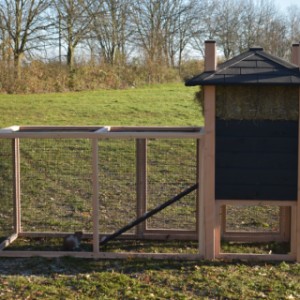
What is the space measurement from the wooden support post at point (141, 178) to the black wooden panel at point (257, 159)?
143 cm

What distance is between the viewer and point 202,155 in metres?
6.73

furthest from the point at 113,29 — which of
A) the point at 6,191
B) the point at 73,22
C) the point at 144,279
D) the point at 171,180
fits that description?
the point at 144,279

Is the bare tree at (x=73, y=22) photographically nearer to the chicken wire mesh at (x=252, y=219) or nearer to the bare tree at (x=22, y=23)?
the bare tree at (x=22, y=23)

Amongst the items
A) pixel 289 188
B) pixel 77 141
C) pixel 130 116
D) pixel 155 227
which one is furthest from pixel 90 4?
pixel 289 188

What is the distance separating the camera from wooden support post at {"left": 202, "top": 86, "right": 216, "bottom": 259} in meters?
6.55

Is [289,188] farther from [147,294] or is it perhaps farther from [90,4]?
[90,4]

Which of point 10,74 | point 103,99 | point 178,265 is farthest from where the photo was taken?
point 10,74

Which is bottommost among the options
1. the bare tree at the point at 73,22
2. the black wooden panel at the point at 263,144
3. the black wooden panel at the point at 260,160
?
the black wooden panel at the point at 260,160

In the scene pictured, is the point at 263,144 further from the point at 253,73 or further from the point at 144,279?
the point at 144,279

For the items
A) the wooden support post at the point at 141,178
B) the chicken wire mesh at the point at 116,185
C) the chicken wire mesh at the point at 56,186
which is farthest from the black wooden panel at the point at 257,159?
the chicken wire mesh at the point at 56,186

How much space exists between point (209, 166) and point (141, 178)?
57.7 inches

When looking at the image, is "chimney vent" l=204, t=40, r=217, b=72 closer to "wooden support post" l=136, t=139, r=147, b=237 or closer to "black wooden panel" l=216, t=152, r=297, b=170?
"black wooden panel" l=216, t=152, r=297, b=170

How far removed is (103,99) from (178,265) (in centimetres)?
1260

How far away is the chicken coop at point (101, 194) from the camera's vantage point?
6910 mm
